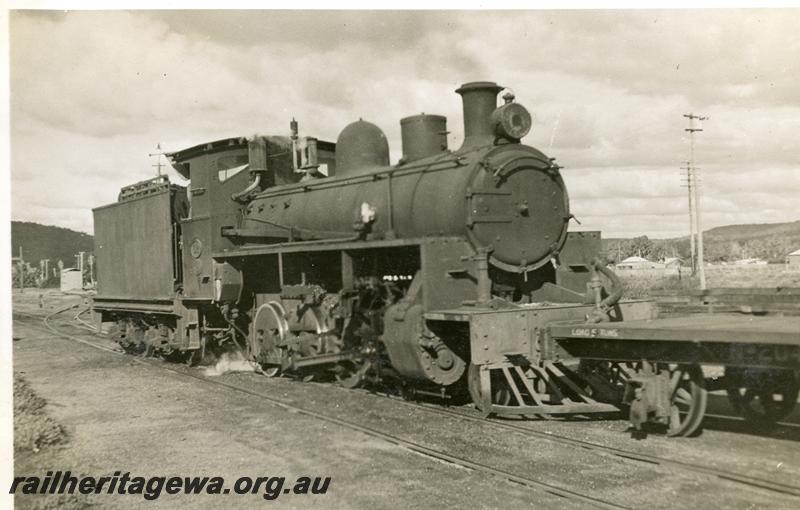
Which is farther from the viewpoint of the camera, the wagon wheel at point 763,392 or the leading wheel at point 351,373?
the leading wheel at point 351,373

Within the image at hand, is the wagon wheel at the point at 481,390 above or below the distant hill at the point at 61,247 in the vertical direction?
below

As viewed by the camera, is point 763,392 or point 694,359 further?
point 763,392

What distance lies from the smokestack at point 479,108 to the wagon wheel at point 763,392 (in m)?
3.98

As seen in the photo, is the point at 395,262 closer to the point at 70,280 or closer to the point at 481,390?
the point at 481,390

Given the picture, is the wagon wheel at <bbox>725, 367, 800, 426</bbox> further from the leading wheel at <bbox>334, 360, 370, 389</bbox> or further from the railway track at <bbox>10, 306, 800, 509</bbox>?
the leading wheel at <bbox>334, 360, 370, 389</bbox>

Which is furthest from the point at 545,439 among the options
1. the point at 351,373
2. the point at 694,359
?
the point at 351,373

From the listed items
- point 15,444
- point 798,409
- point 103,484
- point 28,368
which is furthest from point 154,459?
point 28,368

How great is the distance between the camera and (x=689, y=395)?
639 centimetres

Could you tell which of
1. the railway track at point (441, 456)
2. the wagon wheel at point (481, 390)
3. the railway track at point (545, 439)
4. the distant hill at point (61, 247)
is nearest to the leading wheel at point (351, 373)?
the railway track at point (545, 439)

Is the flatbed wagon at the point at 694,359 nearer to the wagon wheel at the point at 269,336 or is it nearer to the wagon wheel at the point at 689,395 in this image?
the wagon wheel at the point at 689,395

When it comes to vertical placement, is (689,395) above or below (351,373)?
above

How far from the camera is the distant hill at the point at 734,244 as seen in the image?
6450cm

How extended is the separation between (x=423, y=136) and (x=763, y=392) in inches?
199

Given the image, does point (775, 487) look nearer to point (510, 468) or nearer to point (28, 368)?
point (510, 468)
